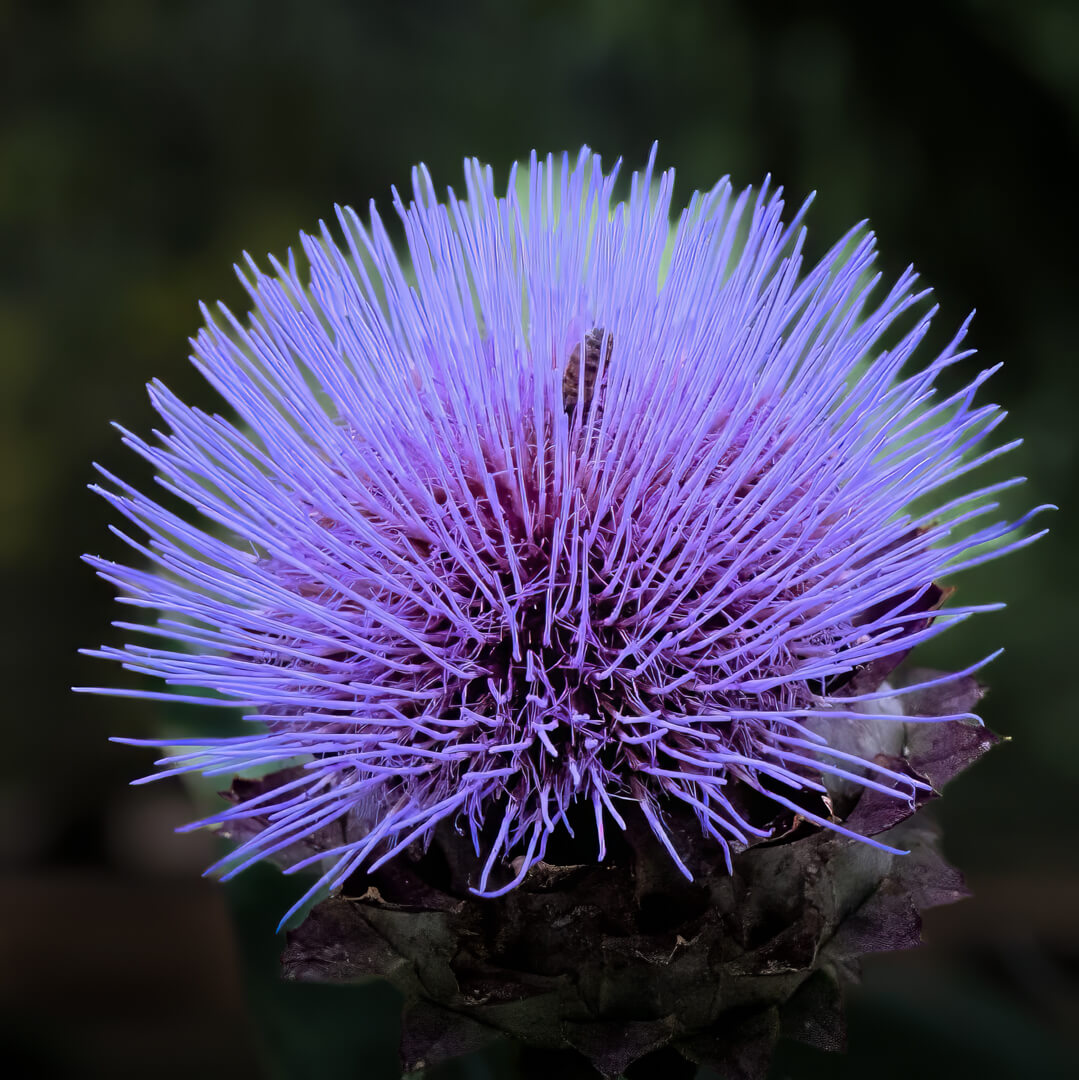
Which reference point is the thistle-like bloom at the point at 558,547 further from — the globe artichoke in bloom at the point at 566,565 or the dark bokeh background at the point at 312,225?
the dark bokeh background at the point at 312,225

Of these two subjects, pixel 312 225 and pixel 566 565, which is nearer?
pixel 566 565

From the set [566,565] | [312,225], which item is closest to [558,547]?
[566,565]

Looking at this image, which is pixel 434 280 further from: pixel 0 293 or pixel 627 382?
pixel 0 293

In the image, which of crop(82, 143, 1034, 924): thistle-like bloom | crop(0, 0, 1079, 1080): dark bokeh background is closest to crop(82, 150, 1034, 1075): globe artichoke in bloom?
crop(82, 143, 1034, 924): thistle-like bloom

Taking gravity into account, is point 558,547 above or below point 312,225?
below

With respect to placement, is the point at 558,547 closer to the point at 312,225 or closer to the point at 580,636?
the point at 580,636

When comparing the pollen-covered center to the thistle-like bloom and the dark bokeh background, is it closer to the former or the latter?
the thistle-like bloom
